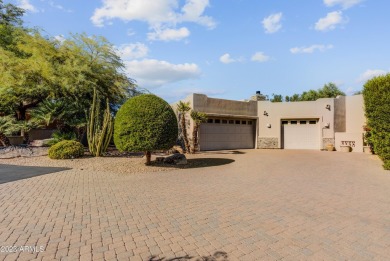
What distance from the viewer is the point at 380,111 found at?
1027 cm

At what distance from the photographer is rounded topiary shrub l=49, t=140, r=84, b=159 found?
12281 millimetres

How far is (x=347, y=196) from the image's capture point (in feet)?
21.5

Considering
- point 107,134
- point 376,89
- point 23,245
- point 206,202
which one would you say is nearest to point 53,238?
point 23,245

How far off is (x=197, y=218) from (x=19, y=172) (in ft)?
27.5

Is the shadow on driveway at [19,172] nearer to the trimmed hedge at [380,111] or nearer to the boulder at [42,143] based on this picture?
the boulder at [42,143]

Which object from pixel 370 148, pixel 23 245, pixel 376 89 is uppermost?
pixel 376 89

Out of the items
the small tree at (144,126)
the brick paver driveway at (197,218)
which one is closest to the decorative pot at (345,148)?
the brick paver driveway at (197,218)

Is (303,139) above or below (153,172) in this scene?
above

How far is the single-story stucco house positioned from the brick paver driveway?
32.7 ft

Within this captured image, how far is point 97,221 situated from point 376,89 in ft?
38.8

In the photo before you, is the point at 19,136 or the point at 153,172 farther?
the point at 19,136

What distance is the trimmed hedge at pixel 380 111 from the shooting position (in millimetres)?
10070

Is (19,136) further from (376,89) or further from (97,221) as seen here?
(376,89)

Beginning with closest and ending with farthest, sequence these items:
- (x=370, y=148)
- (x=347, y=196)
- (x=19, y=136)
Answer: (x=347, y=196) < (x=370, y=148) < (x=19, y=136)
